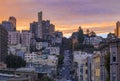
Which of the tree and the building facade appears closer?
the building facade

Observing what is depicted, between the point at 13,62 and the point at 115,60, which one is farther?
the point at 13,62

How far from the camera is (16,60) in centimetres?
18825

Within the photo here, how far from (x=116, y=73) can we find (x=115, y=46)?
9.94 ft

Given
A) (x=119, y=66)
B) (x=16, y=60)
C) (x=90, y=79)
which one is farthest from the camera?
(x=16, y=60)

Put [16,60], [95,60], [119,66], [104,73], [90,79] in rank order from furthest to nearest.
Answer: [16,60], [90,79], [95,60], [104,73], [119,66]

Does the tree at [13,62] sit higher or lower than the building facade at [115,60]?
lower

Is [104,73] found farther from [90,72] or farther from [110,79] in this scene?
[90,72]

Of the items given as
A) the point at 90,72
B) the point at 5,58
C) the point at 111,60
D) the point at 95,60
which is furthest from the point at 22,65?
the point at 111,60

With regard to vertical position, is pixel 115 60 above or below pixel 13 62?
above

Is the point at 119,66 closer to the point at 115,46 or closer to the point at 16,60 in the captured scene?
the point at 115,46

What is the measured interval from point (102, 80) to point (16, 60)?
103373 millimetres

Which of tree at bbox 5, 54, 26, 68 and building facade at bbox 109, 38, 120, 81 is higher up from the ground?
building facade at bbox 109, 38, 120, 81

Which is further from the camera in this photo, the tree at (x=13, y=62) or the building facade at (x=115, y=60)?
the tree at (x=13, y=62)

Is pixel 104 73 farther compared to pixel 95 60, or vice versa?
pixel 95 60
